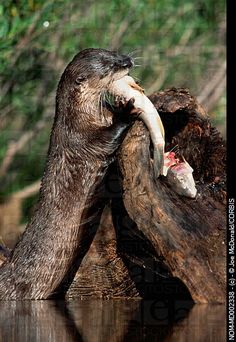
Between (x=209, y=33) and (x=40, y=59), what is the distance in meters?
0.83

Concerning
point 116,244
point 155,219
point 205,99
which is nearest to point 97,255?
point 116,244

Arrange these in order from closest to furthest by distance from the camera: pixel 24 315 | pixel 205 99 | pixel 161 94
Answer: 1. pixel 24 315
2. pixel 161 94
3. pixel 205 99

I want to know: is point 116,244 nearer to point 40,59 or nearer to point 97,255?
point 97,255

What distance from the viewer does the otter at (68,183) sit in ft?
16.3

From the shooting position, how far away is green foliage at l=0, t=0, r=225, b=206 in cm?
651

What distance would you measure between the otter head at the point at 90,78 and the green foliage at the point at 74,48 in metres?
1.43

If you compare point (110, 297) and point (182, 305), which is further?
point (110, 297)

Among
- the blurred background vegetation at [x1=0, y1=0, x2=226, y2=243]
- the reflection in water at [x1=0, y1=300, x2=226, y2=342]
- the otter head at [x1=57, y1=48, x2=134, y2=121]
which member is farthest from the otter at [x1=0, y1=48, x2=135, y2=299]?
the blurred background vegetation at [x1=0, y1=0, x2=226, y2=243]

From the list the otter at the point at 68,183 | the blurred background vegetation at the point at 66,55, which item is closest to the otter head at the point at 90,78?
the otter at the point at 68,183

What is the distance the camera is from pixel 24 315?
464 centimetres

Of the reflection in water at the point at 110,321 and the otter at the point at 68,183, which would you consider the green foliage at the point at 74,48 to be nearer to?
the otter at the point at 68,183

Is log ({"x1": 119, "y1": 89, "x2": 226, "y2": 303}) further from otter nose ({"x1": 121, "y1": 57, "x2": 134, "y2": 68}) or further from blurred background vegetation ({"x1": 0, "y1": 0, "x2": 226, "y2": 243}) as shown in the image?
blurred background vegetation ({"x1": 0, "y1": 0, "x2": 226, "y2": 243})

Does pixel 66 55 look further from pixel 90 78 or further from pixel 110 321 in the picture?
pixel 110 321

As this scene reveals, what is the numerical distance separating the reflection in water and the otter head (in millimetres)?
717
